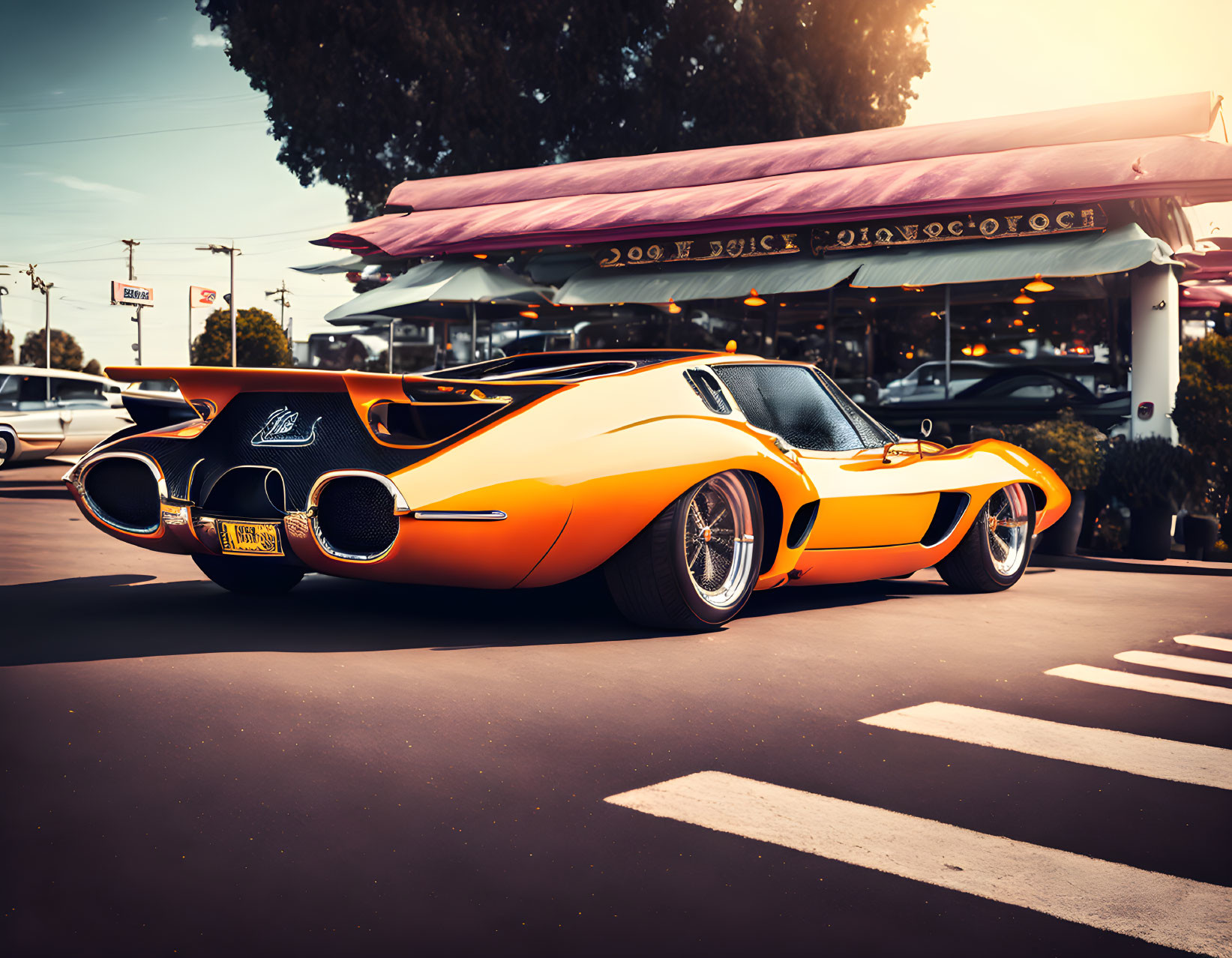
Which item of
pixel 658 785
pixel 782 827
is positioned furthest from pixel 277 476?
pixel 782 827

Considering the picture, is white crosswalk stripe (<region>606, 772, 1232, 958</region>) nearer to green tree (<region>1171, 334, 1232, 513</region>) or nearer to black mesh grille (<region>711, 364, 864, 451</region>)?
black mesh grille (<region>711, 364, 864, 451</region>)

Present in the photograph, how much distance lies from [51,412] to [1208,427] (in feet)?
52.4

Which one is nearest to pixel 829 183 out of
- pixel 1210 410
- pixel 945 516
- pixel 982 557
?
pixel 1210 410

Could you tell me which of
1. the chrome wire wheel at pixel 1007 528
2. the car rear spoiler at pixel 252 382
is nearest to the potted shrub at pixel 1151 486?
the chrome wire wheel at pixel 1007 528

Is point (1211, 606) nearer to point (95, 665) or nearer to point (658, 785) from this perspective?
point (658, 785)

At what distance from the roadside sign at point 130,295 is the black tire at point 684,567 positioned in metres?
36.4

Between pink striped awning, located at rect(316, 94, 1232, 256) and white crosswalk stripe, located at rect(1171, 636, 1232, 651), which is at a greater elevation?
pink striped awning, located at rect(316, 94, 1232, 256)

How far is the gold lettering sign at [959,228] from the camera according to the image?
1398cm

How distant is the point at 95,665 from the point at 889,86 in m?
30.9

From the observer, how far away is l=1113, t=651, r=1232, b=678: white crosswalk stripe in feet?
19.0

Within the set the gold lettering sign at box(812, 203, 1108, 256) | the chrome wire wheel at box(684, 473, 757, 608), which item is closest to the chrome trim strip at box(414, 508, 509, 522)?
the chrome wire wheel at box(684, 473, 757, 608)

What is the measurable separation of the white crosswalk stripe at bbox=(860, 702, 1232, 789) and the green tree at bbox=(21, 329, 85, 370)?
321 feet

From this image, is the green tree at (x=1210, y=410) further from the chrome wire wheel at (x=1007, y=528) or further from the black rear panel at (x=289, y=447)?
the black rear panel at (x=289, y=447)

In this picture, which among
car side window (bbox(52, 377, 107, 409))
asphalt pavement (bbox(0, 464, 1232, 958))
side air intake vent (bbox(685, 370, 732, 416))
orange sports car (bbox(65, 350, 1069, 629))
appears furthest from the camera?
car side window (bbox(52, 377, 107, 409))
